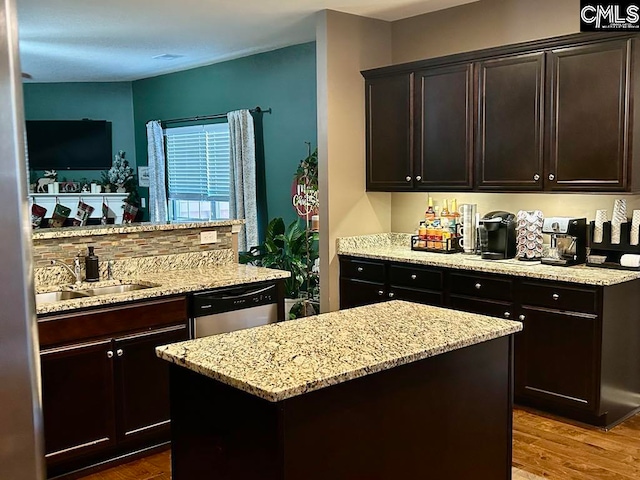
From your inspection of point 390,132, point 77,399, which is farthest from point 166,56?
point 77,399

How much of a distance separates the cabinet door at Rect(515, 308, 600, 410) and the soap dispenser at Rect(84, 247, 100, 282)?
2.53m

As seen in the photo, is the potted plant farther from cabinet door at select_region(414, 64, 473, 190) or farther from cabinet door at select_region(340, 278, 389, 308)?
cabinet door at select_region(414, 64, 473, 190)

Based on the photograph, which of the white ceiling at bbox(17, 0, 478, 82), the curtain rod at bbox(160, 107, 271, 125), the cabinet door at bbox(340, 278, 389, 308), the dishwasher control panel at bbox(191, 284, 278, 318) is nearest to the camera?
the dishwasher control panel at bbox(191, 284, 278, 318)

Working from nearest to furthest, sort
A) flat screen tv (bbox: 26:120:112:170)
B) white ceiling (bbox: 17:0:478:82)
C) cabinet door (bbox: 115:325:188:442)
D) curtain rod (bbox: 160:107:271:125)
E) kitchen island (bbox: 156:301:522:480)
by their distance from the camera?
kitchen island (bbox: 156:301:522:480), cabinet door (bbox: 115:325:188:442), white ceiling (bbox: 17:0:478:82), curtain rod (bbox: 160:107:271:125), flat screen tv (bbox: 26:120:112:170)

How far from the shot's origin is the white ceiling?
187 inches

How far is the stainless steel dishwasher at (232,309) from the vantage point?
12.0 feet

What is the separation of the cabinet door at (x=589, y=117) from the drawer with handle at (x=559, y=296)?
64cm

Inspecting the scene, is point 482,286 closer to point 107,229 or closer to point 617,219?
point 617,219

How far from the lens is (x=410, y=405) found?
2.06 metres

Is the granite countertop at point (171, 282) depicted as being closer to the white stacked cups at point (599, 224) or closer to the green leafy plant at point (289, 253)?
the green leafy plant at point (289, 253)

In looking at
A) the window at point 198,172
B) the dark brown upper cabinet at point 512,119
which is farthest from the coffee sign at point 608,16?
the window at point 198,172

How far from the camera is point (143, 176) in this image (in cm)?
858

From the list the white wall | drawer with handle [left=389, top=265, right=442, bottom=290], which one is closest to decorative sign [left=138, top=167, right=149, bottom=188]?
the white wall

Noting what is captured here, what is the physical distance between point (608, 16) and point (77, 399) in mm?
3699
